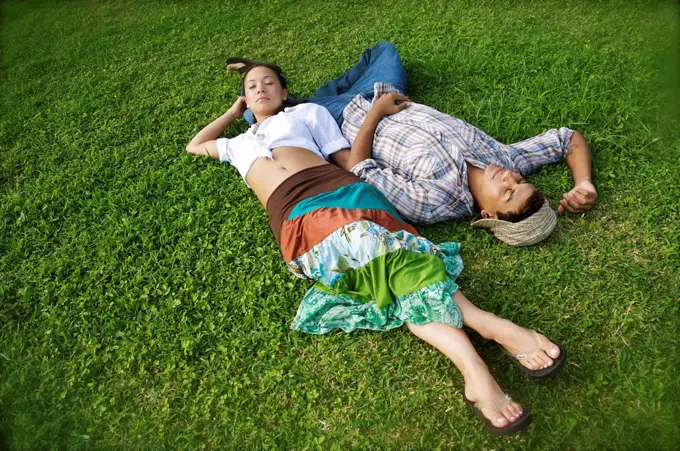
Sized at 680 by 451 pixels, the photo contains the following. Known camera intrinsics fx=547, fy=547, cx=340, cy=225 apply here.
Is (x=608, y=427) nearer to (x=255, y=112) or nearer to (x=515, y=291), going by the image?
(x=515, y=291)

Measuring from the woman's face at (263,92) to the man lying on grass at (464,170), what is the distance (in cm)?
62

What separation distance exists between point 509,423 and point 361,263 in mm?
1093

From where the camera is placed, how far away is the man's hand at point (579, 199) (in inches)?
138

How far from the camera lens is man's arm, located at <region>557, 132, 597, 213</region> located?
11.5 ft

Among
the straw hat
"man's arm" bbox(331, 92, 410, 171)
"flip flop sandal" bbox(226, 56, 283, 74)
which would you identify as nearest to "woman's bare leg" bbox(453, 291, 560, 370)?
the straw hat

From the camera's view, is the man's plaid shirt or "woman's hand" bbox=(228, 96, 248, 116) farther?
"woman's hand" bbox=(228, 96, 248, 116)

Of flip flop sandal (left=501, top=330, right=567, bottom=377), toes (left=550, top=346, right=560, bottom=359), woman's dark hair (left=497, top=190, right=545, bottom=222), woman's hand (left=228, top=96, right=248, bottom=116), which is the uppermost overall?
woman's hand (left=228, top=96, right=248, bottom=116)

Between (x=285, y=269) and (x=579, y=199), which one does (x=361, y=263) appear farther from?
(x=579, y=199)

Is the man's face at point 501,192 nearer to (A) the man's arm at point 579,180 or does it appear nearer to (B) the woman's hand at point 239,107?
(A) the man's arm at point 579,180

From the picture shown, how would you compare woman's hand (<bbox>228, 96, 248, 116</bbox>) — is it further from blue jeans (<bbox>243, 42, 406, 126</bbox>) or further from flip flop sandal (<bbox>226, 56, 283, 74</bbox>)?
flip flop sandal (<bbox>226, 56, 283, 74</bbox>)

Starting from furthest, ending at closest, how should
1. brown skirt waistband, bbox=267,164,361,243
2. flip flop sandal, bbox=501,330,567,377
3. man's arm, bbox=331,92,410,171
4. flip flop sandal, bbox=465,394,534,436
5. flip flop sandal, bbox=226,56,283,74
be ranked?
flip flop sandal, bbox=226,56,283,74 < man's arm, bbox=331,92,410,171 < brown skirt waistband, bbox=267,164,361,243 < flip flop sandal, bbox=501,330,567,377 < flip flop sandal, bbox=465,394,534,436

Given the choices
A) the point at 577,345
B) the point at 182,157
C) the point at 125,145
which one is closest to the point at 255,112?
the point at 182,157

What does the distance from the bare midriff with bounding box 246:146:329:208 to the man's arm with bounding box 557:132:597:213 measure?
1.66 meters

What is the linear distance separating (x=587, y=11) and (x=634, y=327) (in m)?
3.80
